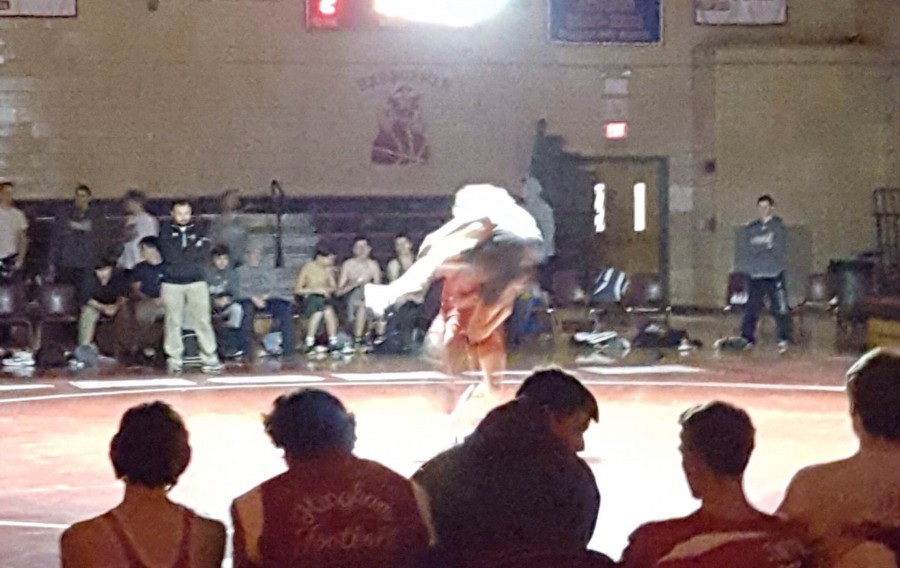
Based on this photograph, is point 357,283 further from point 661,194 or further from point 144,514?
point 144,514

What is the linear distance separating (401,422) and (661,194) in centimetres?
1212

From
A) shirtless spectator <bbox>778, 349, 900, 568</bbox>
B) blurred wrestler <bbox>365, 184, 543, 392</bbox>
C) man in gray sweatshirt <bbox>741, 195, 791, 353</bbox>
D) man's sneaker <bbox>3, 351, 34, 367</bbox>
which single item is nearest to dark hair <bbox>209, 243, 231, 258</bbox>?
man's sneaker <bbox>3, 351, 34, 367</bbox>

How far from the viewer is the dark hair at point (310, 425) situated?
4219 millimetres

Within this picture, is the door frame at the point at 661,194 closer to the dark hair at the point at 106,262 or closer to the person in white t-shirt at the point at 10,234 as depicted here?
the dark hair at the point at 106,262

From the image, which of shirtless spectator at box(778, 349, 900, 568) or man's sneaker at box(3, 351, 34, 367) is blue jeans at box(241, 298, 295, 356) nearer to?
man's sneaker at box(3, 351, 34, 367)

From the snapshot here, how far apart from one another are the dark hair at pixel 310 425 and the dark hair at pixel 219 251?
13.0 metres

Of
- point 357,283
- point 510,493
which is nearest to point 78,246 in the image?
point 357,283

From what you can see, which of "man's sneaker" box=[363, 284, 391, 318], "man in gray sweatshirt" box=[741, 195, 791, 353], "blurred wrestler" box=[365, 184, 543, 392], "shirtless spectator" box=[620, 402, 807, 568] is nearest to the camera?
"shirtless spectator" box=[620, 402, 807, 568]

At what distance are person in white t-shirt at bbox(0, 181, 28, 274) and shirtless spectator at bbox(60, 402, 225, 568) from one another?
14.7m

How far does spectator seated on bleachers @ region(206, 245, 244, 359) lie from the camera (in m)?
17.3

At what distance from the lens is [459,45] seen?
73.0 feet

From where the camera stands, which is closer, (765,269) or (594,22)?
(765,269)

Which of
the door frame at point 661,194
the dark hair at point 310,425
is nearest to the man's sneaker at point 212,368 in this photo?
the door frame at point 661,194

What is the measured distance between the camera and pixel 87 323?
17438mm
